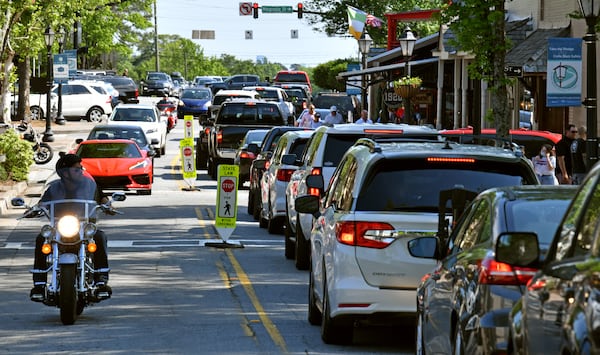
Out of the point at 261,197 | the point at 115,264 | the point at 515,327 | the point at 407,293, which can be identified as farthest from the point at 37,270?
the point at 261,197

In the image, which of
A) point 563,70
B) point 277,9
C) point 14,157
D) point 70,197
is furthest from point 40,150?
point 277,9

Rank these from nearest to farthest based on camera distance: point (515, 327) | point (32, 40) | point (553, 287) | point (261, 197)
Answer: point (553, 287) < point (515, 327) < point (261, 197) < point (32, 40)

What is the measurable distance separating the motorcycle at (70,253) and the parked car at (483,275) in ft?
17.1

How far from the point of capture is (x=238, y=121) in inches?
1553

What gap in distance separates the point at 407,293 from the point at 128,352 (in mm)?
2412

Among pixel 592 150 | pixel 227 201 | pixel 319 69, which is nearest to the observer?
pixel 592 150

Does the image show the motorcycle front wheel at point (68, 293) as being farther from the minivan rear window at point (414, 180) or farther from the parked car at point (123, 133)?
the parked car at point (123, 133)

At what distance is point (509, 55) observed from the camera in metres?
37.4

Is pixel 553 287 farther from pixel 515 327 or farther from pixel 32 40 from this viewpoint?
pixel 32 40

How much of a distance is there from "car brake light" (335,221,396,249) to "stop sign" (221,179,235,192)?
11.2 metres

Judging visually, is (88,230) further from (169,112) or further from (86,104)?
(86,104)

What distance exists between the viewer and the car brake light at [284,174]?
74.5 ft

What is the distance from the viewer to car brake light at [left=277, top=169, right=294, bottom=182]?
2272 centimetres

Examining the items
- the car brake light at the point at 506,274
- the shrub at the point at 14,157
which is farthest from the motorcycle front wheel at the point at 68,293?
the shrub at the point at 14,157
